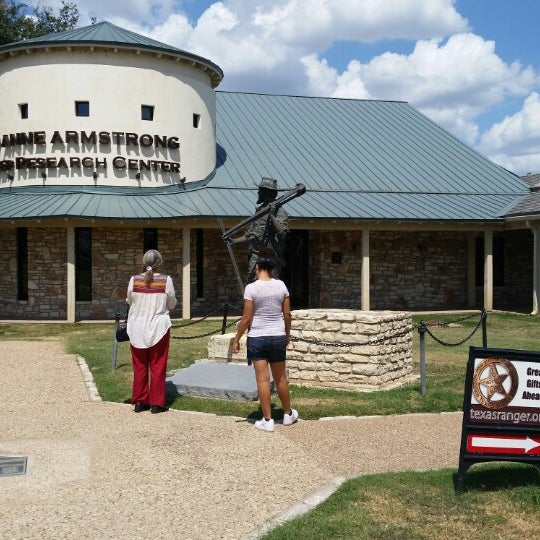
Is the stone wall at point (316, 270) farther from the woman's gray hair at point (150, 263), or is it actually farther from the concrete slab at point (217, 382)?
the woman's gray hair at point (150, 263)

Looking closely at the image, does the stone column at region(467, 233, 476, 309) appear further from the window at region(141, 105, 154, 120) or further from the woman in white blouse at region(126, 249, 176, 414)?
the woman in white blouse at region(126, 249, 176, 414)

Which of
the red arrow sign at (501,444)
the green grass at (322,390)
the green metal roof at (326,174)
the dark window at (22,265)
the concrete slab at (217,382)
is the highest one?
the green metal roof at (326,174)

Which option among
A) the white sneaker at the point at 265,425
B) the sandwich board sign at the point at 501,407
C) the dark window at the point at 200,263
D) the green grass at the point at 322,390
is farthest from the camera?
the dark window at the point at 200,263

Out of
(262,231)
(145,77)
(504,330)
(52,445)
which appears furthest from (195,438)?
(145,77)

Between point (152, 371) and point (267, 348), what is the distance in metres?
1.56

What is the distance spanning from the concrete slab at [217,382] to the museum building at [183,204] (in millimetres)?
9540

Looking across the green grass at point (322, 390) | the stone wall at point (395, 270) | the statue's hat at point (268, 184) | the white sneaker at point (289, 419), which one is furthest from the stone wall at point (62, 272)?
the white sneaker at point (289, 419)

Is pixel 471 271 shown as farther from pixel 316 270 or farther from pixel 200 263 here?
pixel 200 263

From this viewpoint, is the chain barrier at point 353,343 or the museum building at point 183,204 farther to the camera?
the museum building at point 183,204

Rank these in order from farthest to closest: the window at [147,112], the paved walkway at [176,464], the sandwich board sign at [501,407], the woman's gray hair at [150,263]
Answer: the window at [147,112]
the woman's gray hair at [150,263]
the sandwich board sign at [501,407]
the paved walkway at [176,464]

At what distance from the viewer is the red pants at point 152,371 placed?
8.24 metres

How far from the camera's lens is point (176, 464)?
20.5ft

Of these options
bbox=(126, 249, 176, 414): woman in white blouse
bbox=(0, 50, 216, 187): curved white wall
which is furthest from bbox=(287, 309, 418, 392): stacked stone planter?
bbox=(0, 50, 216, 187): curved white wall

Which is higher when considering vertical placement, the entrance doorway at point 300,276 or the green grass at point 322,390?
the entrance doorway at point 300,276
